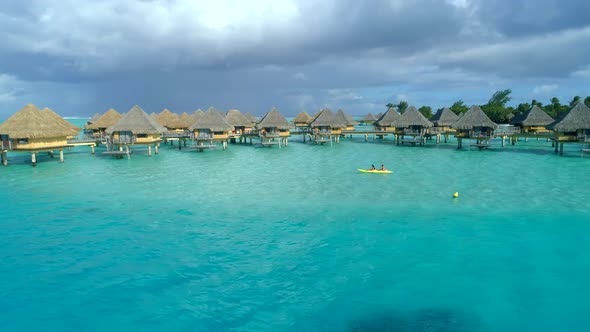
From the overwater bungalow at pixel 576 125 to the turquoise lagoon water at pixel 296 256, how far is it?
14538 millimetres

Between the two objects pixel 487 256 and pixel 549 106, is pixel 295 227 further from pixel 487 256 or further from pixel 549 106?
pixel 549 106

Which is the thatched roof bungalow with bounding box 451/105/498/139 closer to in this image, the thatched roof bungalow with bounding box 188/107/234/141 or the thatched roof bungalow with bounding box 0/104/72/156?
the thatched roof bungalow with bounding box 188/107/234/141

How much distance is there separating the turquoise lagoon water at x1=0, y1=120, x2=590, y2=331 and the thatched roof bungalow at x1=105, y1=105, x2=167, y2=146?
14.3 m

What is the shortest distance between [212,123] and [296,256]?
34.7 m

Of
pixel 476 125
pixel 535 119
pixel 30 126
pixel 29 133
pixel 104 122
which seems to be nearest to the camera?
pixel 29 133

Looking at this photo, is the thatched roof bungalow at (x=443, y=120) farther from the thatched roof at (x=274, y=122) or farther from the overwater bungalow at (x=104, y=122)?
the overwater bungalow at (x=104, y=122)

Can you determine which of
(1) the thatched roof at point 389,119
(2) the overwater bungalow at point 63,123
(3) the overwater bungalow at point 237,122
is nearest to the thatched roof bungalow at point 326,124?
(1) the thatched roof at point 389,119

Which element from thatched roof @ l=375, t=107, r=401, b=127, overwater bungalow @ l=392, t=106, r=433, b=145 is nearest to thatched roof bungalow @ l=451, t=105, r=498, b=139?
overwater bungalow @ l=392, t=106, r=433, b=145

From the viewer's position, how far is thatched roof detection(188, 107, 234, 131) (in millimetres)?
44562

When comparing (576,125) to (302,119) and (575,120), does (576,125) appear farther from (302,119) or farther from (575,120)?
(302,119)

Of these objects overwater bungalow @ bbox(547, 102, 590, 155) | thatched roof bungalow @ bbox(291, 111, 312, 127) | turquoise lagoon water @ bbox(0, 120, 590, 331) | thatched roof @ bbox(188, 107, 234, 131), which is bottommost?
turquoise lagoon water @ bbox(0, 120, 590, 331)

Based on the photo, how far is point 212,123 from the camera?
4491cm

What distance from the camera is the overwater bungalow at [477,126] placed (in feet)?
140

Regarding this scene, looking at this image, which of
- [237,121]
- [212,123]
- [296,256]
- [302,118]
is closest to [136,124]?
[212,123]
